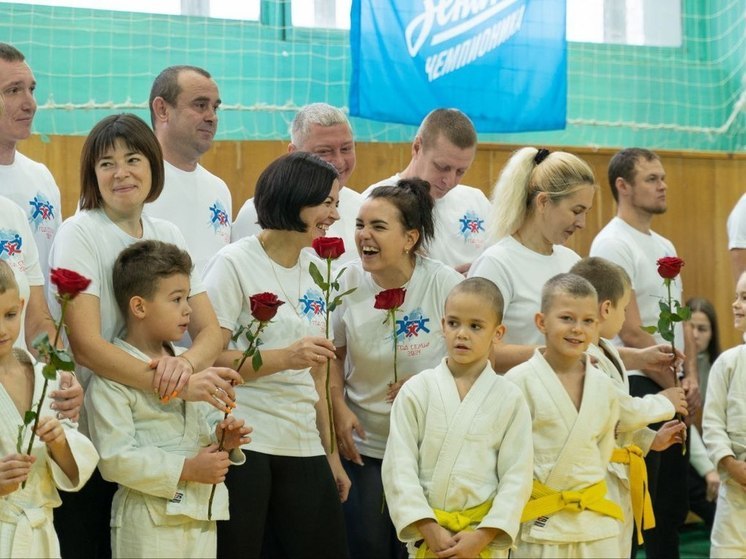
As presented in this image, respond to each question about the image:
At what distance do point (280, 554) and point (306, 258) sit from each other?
106cm

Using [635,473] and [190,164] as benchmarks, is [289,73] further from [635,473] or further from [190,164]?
[635,473]

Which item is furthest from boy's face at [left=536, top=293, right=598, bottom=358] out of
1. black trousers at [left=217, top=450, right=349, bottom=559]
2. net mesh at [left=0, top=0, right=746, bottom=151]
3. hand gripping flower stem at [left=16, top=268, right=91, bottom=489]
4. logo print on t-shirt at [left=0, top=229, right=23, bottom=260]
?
net mesh at [left=0, top=0, right=746, bottom=151]

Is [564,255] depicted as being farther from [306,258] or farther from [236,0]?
[236,0]

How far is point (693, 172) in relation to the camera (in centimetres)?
720

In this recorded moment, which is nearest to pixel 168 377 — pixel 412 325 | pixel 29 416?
pixel 29 416

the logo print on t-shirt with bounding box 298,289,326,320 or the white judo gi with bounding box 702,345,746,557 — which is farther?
the white judo gi with bounding box 702,345,746,557

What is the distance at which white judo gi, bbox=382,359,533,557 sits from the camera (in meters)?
3.36

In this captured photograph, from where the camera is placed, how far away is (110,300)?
3420 mm

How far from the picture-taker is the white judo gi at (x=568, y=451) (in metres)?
3.55

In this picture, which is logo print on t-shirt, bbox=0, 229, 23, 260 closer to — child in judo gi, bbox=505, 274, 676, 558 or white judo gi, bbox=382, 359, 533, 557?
white judo gi, bbox=382, 359, 533, 557

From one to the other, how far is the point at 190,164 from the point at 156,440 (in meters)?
1.40

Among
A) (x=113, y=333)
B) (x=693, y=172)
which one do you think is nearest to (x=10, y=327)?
(x=113, y=333)

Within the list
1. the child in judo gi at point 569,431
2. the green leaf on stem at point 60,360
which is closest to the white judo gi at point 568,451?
the child in judo gi at point 569,431

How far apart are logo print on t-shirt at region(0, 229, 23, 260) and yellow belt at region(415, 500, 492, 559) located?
155 cm
